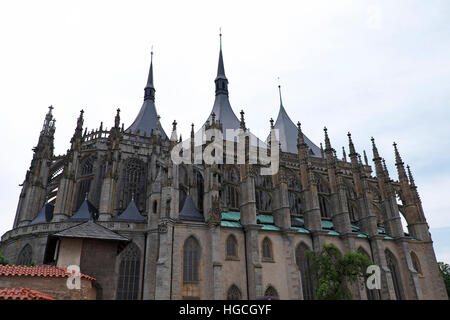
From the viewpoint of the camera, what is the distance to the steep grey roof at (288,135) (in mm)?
45875

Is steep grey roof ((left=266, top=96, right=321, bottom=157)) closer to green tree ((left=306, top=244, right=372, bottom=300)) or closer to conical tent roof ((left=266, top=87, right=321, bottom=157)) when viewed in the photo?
conical tent roof ((left=266, top=87, right=321, bottom=157))

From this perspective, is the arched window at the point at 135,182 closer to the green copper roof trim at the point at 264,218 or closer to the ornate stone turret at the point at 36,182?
the ornate stone turret at the point at 36,182

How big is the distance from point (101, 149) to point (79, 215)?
32.8ft

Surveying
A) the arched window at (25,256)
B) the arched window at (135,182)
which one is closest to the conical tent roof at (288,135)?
the arched window at (135,182)

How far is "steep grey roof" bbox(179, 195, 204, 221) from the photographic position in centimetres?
2745

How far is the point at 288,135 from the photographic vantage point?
157 ft

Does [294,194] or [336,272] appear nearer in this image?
[336,272]

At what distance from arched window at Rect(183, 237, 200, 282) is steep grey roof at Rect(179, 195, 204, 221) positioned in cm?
187

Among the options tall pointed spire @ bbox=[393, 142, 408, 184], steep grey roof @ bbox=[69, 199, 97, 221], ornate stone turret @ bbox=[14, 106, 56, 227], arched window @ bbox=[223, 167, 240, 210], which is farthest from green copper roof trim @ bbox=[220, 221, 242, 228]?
tall pointed spire @ bbox=[393, 142, 408, 184]

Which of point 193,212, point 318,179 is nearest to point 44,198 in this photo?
point 193,212

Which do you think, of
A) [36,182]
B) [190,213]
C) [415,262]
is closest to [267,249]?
[190,213]

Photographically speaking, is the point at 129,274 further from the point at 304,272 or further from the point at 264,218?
the point at 304,272

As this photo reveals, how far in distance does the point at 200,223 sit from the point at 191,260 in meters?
2.92
